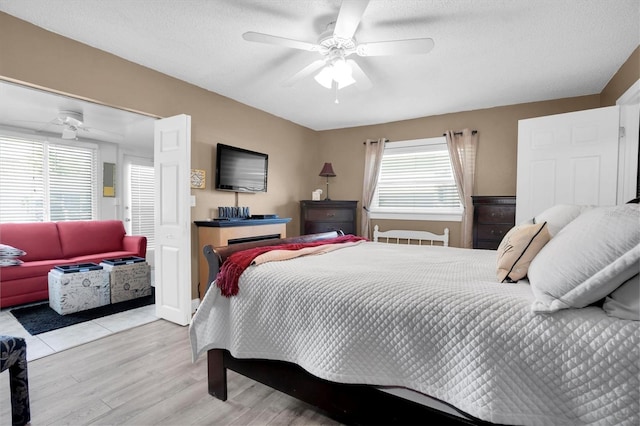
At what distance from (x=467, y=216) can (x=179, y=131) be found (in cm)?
363

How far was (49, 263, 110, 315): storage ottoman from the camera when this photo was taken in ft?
10.4

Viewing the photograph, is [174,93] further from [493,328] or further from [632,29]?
[632,29]

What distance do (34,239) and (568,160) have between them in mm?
6334

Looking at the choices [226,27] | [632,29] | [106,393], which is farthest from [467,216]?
[106,393]

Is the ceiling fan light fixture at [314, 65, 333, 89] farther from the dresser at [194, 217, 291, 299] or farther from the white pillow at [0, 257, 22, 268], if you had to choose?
the white pillow at [0, 257, 22, 268]

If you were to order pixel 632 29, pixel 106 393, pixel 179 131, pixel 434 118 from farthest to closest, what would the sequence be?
pixel 434 118 < pixel 179 131 < pixel 632 29 < pixel 106 393

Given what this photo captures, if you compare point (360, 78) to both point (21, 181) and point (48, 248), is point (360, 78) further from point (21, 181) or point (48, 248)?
point (21, 181)

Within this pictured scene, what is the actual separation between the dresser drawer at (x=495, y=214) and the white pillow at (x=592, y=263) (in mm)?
2623

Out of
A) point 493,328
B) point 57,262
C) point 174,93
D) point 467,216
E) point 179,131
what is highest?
point 174,93

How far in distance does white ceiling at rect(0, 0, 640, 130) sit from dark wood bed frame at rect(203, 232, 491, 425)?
167cm

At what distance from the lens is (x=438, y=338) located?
1113 millimetres

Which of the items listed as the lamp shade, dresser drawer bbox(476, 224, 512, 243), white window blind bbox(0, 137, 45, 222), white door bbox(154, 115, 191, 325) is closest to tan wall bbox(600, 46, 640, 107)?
dresser drawer bbox(476, 224, 512, 243)

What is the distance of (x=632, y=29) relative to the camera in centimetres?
224

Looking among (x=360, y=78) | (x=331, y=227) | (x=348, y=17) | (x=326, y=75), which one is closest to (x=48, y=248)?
(x=331, y=227)
